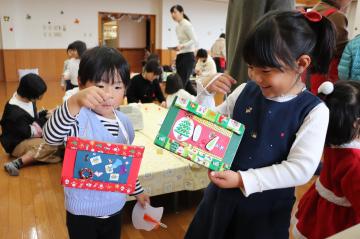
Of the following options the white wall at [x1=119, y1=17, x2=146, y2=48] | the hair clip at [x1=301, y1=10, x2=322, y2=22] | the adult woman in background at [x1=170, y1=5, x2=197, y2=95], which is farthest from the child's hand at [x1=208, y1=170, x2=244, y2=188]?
the white wall at [x1=119, y1=17, x2=146, y2=48]

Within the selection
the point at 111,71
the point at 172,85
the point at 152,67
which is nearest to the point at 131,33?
the point at 152,67

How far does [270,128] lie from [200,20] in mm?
10213

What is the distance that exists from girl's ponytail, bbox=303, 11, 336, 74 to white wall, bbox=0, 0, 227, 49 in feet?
28.4

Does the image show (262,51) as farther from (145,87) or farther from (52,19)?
(52,19)

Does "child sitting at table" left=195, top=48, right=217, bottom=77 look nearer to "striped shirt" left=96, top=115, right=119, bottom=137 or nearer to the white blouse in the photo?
"striped shirt" left=96, top=115, right=119, bottom=137

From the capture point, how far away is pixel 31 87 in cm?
291

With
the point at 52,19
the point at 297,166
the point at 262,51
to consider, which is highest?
the point at 52,19

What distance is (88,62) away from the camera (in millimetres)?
1091

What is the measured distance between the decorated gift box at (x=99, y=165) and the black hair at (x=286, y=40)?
44cm

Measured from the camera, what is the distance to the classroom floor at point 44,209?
6.64 feet

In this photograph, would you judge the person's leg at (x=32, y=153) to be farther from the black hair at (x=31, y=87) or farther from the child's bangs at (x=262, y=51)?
the child's bangs at (x=262, y=51)

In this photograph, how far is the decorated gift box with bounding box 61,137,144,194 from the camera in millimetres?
898

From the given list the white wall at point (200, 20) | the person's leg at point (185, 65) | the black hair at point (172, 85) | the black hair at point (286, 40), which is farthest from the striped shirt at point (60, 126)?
the white wall at point (200, 20)

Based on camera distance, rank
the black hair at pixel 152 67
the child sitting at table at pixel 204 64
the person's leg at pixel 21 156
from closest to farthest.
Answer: the person's leg at pixel 21 156
the black hair at pixel 152 67
the child sitting at table at pixel 204 64
